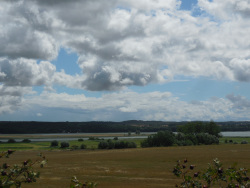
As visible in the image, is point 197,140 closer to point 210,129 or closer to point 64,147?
point 210,129

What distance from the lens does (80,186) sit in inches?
224

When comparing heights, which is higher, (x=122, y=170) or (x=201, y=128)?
(x=201, y=128)

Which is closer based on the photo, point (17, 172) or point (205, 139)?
point (17, 172)

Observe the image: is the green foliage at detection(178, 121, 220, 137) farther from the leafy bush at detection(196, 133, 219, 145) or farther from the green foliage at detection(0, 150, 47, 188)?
the green foliage at detection(0, 150, 47, 188)

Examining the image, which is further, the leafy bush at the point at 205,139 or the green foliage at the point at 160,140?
the leafy bush at the point at 205,139

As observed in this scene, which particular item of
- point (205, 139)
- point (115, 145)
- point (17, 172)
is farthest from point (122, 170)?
point (205, 139)

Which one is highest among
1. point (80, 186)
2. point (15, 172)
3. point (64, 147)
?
point (15, 172)

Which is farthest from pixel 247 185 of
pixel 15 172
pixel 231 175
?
pixel 15 172

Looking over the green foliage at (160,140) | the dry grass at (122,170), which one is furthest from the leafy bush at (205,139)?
the dry grass at (122,170)

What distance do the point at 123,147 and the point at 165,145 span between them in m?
17.8

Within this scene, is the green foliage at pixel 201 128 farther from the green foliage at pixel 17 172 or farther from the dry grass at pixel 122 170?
the green foliage at pixel 17 172

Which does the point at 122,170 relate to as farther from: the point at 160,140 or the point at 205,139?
the point at 205,139

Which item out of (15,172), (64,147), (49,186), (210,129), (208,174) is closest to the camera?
(15,172)

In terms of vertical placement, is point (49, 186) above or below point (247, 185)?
below
